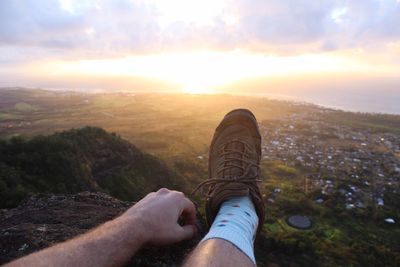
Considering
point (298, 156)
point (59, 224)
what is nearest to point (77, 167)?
point (59, 224)

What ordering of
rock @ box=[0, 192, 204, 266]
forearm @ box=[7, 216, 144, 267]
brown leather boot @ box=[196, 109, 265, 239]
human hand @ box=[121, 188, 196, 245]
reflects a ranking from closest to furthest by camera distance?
forearm @ box=[7, 216, 144, 267] < human hand @ box=[121, 188, 196, 245] < rock @ box=[0, 192, 204, 266] < brown leather boot @ box=[196, 109, 265, 239]

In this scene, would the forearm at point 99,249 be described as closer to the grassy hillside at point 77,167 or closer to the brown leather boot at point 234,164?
the brown leather boot at point 234,164

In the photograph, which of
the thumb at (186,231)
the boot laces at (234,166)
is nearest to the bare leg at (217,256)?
the thumb at (186,231)

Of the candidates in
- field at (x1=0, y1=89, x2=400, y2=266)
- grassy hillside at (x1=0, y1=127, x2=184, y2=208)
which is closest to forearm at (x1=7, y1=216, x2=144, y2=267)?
grassy hillside at (x1=0, y1=127, x2=184, y2=208)

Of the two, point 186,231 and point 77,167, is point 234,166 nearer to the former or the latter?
point 186,231

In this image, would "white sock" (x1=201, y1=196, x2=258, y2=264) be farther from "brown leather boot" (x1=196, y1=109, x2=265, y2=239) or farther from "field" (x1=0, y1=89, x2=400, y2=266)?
"field" (x1=0, y1=89, x2=400, y2=266)
